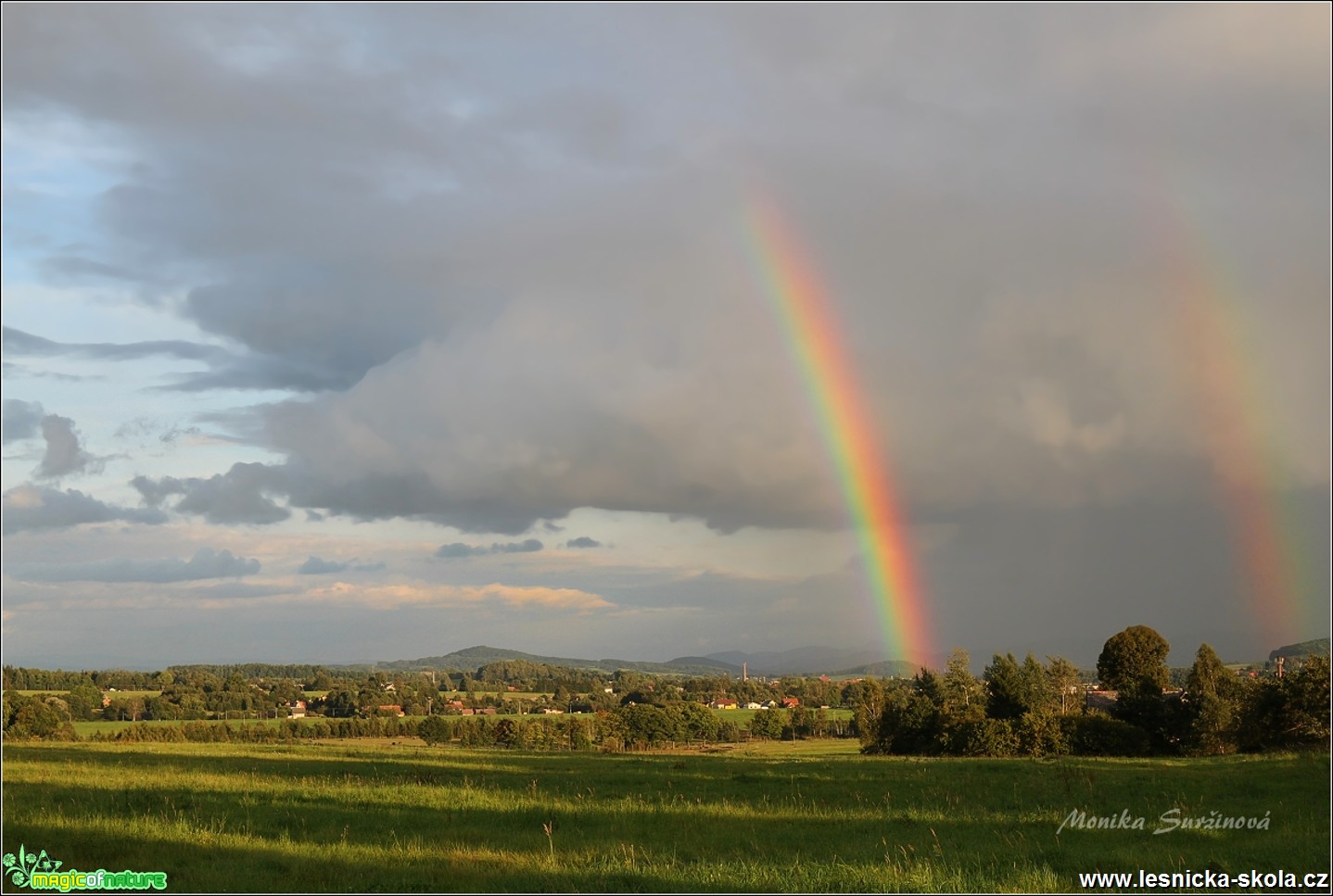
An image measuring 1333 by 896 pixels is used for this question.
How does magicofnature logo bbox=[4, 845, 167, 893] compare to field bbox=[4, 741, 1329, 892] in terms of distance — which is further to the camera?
field bbox=[4, 741, 1329, 892]

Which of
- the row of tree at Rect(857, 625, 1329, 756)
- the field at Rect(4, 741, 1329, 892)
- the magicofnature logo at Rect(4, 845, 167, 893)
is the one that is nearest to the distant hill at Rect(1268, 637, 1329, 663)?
the row of tree at Rect(857, 625, 1329, 756)

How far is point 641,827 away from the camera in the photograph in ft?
61.9

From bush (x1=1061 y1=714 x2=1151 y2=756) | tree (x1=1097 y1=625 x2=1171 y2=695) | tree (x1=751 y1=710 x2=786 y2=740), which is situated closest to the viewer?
bush (x1=1061 y1=714 x2=1151 y2=756)

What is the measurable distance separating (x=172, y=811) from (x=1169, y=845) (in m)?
18.5

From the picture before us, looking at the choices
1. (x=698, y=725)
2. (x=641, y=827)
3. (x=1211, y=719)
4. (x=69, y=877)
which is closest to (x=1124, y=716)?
(x=1211, y=719)

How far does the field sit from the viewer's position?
563 inches

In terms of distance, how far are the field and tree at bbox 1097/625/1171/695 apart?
3801 cm

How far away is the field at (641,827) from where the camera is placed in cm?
1430

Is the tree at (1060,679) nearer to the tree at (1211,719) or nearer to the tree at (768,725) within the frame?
the tree at (1211,719)

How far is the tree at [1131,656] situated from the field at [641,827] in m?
38.0

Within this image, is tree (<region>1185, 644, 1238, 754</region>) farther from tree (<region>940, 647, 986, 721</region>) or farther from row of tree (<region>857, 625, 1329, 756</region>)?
tree (<region>940, 647, 986, 721</region>)

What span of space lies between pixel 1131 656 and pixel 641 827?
5846 cm

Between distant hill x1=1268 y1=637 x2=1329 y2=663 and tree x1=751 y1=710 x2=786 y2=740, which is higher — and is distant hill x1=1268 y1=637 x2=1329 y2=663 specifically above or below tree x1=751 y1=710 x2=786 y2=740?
above

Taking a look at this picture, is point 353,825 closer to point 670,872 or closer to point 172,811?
point 172,811
